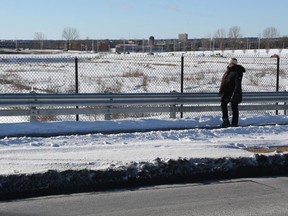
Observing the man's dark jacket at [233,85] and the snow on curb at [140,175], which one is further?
the man's dark jacket at [233,85]

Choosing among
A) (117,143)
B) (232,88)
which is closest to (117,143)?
(117,143)

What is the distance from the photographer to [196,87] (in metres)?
26.5

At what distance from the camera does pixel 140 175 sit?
7.28 metres

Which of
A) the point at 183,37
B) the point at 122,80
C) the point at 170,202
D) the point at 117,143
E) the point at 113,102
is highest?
the point at 183,37

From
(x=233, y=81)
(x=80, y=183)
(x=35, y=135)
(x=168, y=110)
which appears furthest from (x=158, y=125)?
(x=80, y=183)

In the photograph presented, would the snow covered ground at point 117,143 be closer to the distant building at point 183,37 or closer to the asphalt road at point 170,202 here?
the asphalt road at point 170,202

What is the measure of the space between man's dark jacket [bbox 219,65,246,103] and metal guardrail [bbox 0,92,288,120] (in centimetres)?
151

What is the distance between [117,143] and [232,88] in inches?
165

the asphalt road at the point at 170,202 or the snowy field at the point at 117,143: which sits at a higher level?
the snowy field at the point at 117,143

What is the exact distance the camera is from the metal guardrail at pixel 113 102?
40.9ft

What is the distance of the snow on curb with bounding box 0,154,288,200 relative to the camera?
6.71m

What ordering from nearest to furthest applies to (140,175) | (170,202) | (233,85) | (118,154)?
(170,202)
(140,175)
(118,154)
(233,85)

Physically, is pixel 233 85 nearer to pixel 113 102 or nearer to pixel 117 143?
pixel 113 102

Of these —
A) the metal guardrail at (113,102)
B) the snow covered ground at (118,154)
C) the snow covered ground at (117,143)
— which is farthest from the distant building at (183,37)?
the snow covered ground at (118,154)
